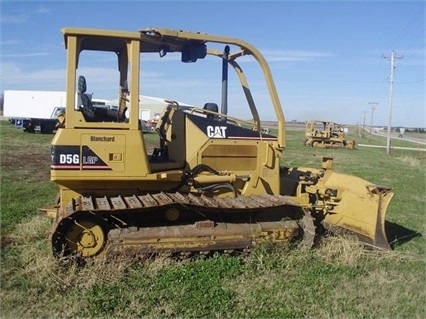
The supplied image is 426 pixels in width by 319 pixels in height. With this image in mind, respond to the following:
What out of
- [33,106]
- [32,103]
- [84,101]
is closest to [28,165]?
[84,101]

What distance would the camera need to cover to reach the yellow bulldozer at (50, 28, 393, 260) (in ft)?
19.4

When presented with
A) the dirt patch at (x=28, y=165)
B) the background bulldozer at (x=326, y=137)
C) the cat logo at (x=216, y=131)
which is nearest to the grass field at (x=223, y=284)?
the cat logo at (x=216, y=131)

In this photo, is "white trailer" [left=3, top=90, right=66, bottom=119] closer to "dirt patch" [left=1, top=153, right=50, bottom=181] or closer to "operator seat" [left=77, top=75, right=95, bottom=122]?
"dirt patch" [left=1, top=153, right=50, bottom=181]

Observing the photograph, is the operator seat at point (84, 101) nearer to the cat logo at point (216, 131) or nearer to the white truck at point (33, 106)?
the cat logo at point (216, 131)

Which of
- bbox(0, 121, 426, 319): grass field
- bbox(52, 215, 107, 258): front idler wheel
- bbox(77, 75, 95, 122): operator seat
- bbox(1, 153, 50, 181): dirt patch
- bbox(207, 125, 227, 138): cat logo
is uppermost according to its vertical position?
bbox(77, 75, 95, 122): operator seat

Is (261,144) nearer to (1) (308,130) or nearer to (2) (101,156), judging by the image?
(2) (101,156)

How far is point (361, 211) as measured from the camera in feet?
24.3

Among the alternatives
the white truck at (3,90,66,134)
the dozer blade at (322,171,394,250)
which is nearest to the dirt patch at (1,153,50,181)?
the dozer blade at (322,171,394,250)

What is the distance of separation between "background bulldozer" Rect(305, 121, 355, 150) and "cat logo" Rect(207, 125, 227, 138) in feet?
106

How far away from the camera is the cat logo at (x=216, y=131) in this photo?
693cm

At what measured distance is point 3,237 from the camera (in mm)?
7195

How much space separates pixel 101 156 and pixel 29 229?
2323 mm

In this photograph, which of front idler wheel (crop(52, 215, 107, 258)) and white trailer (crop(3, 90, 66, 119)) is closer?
front idler wheel (crop(52, 215, 107, 258))

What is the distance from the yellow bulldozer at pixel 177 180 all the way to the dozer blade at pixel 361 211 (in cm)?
1
